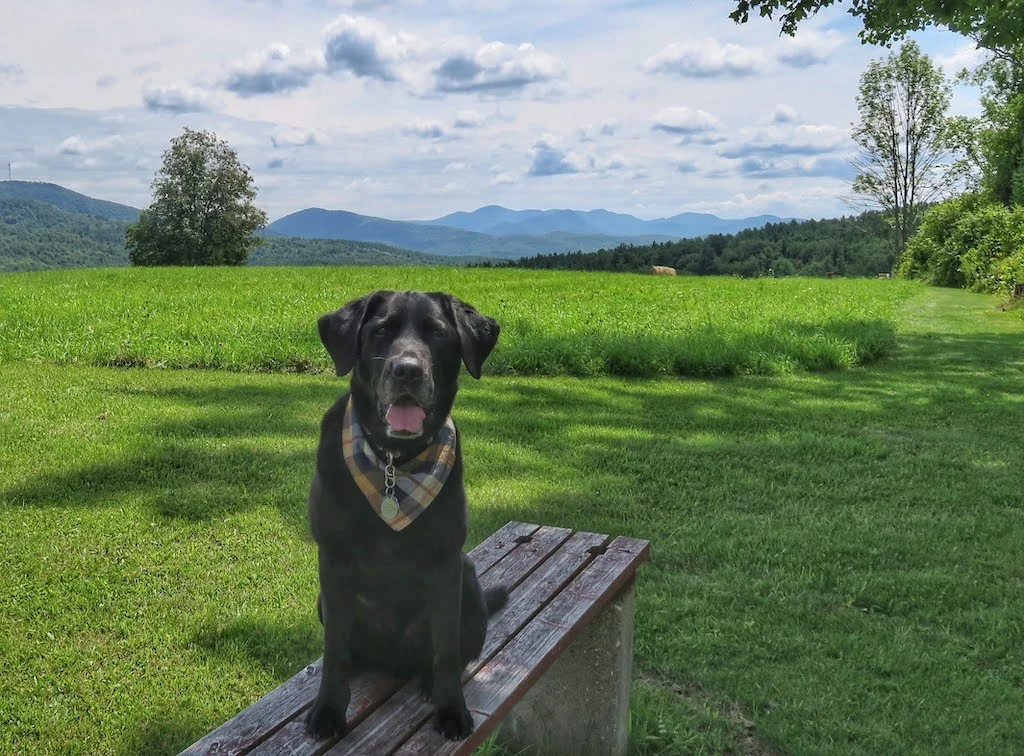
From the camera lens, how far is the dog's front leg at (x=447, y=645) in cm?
236

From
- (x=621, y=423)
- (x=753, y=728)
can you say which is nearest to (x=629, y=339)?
(x=621, y=423)

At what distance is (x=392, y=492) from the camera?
2234 millimetres

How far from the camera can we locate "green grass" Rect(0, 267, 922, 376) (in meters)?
11.3

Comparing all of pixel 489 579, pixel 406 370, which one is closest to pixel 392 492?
pixel 406 370

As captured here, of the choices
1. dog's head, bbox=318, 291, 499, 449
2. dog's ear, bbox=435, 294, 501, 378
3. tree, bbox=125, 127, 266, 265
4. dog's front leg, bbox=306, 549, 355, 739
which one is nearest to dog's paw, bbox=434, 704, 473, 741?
dog's front leg, bbox=306, 549, 355, 739

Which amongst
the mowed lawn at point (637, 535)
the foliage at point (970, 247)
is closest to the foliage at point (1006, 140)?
the foliage at point (970, 247)

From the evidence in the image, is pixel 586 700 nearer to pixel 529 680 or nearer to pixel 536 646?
pixel 536 646

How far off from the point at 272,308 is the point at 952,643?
43.2 ft

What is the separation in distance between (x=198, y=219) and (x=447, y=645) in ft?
239

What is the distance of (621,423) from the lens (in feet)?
28.6

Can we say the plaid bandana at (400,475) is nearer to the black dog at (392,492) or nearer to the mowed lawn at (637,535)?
the black dog at (392,492)

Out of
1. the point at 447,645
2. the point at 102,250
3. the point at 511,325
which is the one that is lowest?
the point at 447,645

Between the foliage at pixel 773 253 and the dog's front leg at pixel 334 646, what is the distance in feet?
122

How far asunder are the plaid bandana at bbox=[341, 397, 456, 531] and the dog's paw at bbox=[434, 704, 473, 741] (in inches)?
24.0
